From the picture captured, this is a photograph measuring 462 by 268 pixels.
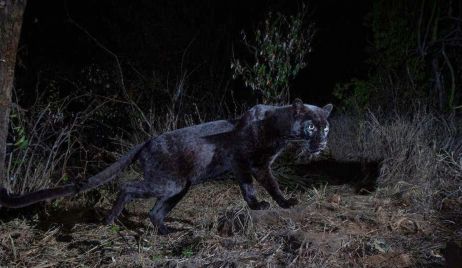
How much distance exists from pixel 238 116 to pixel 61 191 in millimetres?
3923

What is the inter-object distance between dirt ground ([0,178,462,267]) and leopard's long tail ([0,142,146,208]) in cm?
49

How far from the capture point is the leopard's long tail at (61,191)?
187 inches

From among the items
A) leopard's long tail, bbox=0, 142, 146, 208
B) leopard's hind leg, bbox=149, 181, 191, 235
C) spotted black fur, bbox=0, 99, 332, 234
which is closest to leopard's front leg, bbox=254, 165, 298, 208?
spotted black fur, bbox=0, 99, 332, 234

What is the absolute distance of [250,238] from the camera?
4750 mm

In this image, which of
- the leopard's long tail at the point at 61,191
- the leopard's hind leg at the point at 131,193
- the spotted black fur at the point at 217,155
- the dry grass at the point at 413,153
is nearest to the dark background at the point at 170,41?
the dry grass at the point at 413,153

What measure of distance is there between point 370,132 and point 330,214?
2.62 m

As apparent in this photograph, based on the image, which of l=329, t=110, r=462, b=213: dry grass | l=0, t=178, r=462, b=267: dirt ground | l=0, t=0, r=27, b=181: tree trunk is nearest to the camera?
l=0, t=178, r=462, b=267: dirt ground

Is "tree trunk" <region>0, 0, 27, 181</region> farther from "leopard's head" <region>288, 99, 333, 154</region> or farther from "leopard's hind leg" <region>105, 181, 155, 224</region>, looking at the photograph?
"leopard's head" <region>288, 99, 333, 154</region>

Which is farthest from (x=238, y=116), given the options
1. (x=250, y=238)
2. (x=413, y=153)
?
(x=250, y=238)

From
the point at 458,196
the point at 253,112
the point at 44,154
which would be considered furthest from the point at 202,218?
the point at 458,196

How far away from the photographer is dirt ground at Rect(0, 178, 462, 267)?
4293 mm

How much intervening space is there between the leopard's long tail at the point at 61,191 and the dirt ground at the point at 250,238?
0.49m

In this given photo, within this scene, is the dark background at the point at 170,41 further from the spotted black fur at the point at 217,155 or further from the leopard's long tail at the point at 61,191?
the leopard's long tail at the point at 61,191

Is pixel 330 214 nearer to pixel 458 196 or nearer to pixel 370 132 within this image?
pixel 458 196
